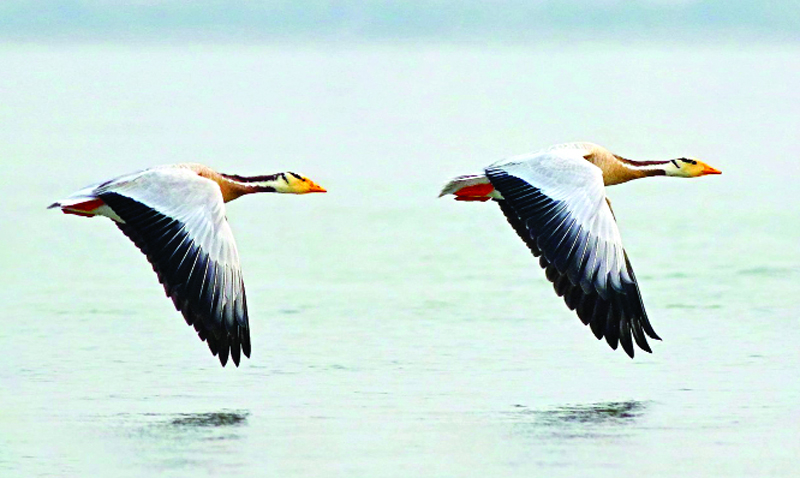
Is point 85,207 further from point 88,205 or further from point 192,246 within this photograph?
point 192,246

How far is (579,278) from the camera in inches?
595

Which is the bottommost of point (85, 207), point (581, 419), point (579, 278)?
point (581, 419)

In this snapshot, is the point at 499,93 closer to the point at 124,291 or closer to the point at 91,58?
the point at 91,58

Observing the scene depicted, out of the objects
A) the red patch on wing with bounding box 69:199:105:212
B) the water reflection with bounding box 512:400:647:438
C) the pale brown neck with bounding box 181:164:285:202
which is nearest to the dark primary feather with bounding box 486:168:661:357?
the water reflection with bounding box 512:400:647:438

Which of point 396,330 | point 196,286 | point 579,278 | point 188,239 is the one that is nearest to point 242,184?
point 396,330

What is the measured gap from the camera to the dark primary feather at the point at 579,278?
15.0 m

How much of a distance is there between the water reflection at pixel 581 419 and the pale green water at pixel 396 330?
30 mm

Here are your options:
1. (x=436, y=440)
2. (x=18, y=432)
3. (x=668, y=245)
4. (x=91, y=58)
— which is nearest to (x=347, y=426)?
(x=436, y=440)

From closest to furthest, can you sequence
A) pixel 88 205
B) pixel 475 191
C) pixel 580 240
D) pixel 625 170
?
pixel 580 240
pixel 88 205
pixel 475 191
pixel 625 170

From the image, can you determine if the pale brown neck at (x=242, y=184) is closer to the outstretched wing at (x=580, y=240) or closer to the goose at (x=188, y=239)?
the goose at (x=188, y=239)

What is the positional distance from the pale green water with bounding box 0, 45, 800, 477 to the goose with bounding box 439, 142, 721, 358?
504mm

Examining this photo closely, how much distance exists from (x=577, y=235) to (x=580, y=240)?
0.21 feet

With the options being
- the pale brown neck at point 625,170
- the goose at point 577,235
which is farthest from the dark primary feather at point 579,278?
the pale brown neck at point 625,170

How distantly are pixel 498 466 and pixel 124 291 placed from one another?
8100 mm
